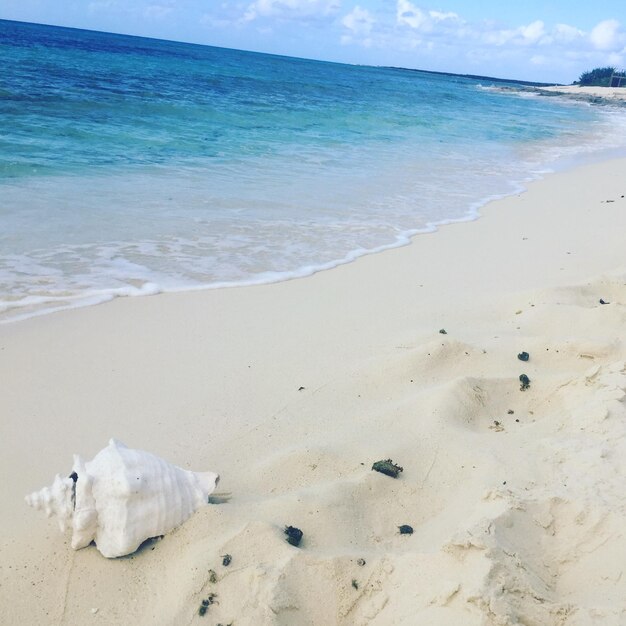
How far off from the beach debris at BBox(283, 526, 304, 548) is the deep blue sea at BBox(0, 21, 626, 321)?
2.89 metres

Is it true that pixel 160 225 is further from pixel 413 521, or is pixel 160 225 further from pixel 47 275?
pixel 413 521

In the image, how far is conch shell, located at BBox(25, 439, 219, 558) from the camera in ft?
7.27

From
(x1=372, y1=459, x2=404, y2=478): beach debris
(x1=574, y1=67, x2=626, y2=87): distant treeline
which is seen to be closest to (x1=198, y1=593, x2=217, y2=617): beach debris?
(x1=372, y1=459, x2=404, y2=478): beach debris

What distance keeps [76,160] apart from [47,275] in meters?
5.40

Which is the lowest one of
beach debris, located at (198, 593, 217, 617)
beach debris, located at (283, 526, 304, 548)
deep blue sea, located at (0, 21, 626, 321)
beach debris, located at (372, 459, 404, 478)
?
beach debris, located at (198, 593, 217, 617)

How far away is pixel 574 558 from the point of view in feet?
7.04

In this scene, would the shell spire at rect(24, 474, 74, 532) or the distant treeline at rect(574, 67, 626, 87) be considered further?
the distant treeline at rect(574, 67, 626, 87)

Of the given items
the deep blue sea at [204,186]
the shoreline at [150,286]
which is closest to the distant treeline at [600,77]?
the deep blue sea at [204,186]

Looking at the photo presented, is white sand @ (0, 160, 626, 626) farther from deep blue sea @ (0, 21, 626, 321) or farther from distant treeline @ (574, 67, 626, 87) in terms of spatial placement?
distant treeline @ (574, 67, 626, 87)

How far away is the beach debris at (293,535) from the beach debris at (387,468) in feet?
1.73

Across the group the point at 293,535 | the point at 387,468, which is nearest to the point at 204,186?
the point at 387,468

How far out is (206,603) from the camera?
6.78 feet

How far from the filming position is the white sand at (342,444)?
6.79ft

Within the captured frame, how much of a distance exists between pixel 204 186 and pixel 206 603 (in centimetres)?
745
